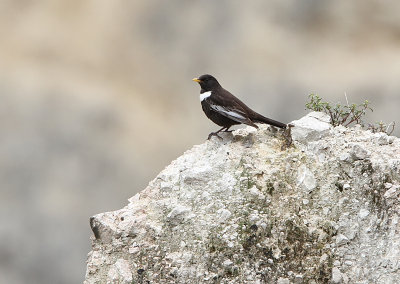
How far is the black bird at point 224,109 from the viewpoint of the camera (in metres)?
7.80

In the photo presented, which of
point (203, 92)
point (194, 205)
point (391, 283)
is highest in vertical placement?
point (203, 92)

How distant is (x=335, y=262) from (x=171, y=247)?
160 centimetres

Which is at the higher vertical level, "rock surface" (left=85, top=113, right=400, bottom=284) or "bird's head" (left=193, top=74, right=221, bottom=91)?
"bird's head" (left=193, top=74, right=221, bottom=91)

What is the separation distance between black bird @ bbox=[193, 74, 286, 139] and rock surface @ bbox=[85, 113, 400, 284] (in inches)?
17.5

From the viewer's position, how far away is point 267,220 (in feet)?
22.2

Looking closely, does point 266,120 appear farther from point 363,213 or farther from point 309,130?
point 363,213

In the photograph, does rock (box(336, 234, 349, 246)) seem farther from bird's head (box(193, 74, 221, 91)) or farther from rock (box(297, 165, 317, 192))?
bird's head (box(193, 74, 221, 91))

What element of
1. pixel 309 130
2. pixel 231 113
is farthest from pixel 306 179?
pixel 231 113

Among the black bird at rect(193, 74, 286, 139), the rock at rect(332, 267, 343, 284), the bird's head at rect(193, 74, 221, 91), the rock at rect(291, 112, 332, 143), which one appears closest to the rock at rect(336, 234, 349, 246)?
the rock at rect(332, 267, 343, 284)

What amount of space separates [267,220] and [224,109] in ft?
6.08

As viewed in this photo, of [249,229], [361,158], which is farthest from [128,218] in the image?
[361,158]

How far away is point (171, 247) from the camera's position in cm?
678

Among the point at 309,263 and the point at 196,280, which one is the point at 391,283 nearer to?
the point at 309,263

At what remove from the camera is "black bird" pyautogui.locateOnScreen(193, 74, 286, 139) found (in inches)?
307
